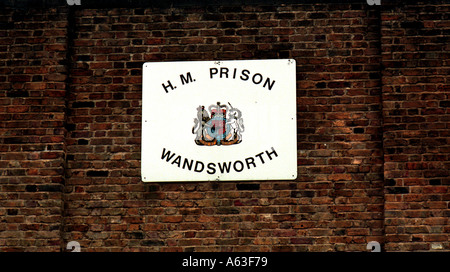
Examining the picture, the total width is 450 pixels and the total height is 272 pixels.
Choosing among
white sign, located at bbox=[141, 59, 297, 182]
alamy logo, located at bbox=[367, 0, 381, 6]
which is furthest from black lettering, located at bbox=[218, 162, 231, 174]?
alamy logo, located at bbox=[367, 0, 381, 6]

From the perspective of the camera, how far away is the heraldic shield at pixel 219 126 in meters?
5.83

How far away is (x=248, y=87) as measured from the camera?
5887 mm

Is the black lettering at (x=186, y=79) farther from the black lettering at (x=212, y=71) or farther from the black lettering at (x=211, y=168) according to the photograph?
the black lettering at (x=211, y=168)

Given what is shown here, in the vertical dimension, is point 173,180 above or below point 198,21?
below

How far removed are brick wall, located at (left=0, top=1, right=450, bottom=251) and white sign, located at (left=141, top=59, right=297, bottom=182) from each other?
90mm

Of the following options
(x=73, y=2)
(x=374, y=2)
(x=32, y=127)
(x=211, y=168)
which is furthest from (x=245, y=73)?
(x=32, y=127)

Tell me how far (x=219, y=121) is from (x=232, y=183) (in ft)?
1.88

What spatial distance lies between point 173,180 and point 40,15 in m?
2.01

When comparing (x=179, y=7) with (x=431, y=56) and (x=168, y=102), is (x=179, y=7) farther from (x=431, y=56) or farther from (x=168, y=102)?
(x=431, y=56)

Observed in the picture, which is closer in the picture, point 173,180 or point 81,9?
point 173,180

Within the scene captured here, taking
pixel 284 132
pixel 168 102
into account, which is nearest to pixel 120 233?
pixel 168 102

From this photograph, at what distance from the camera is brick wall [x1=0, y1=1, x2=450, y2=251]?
222 inches
